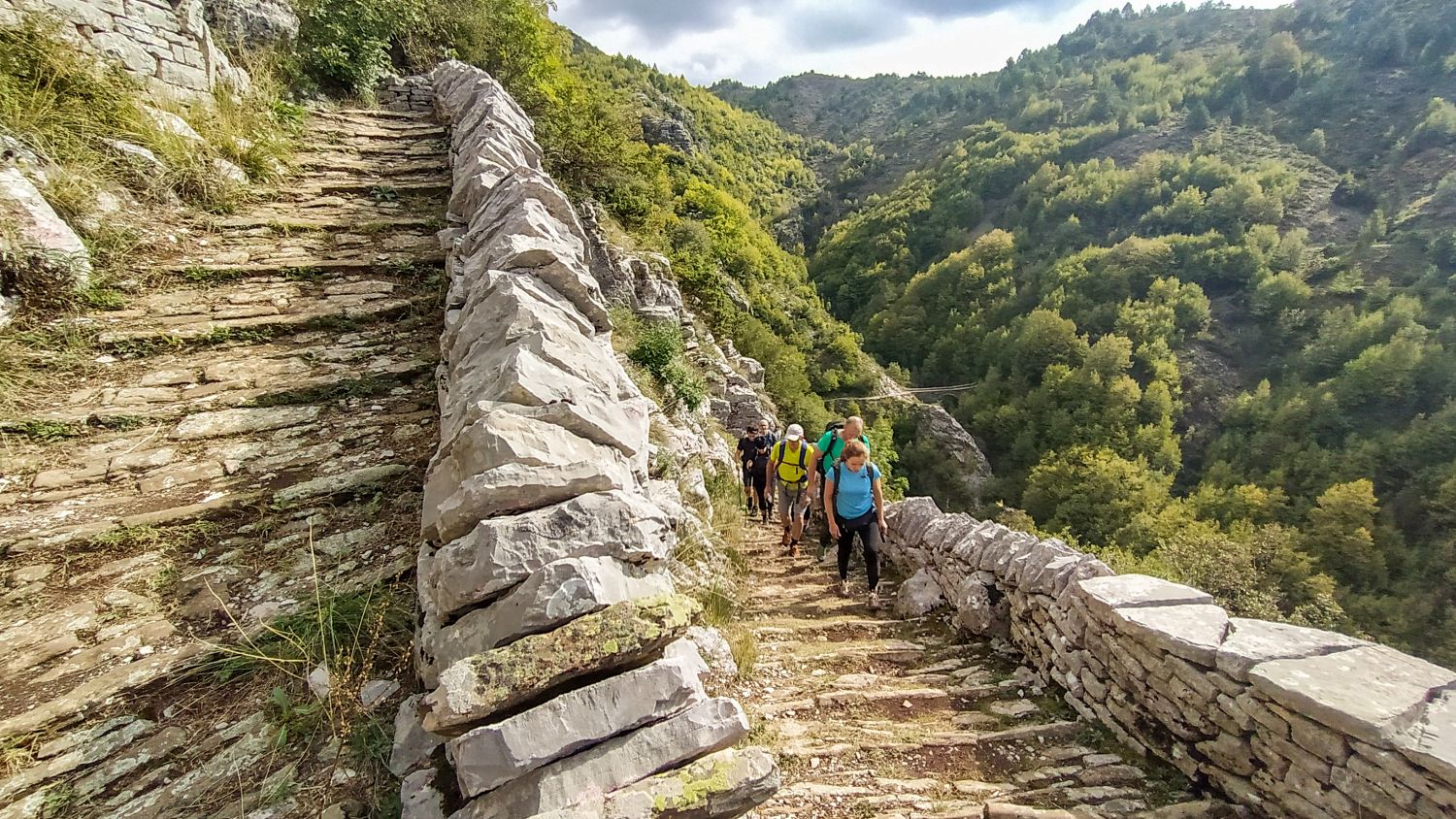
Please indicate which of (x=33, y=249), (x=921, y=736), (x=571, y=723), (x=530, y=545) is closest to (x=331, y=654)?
(x=530, y=545)

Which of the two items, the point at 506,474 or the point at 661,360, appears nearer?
the point at 506,474

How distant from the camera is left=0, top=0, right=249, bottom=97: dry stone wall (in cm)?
529

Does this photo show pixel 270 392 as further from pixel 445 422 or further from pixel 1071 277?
pixel 1071 277

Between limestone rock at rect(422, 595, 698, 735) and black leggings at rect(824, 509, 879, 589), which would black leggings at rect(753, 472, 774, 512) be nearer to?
black leggings at rect(824, 509, 879, 589)

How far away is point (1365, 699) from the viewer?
8.53 ft

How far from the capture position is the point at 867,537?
16.8ft

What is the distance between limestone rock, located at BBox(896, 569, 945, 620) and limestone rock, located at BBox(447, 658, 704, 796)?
373 centimetres

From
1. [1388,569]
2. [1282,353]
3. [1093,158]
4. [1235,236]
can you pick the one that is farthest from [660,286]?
[1093,158]

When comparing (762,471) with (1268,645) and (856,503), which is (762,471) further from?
(1268,645)

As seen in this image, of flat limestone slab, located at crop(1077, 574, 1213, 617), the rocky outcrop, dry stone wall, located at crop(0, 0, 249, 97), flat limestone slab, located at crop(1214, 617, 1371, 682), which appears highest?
the rocky outcrop

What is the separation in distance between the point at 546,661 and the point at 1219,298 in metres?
81.2

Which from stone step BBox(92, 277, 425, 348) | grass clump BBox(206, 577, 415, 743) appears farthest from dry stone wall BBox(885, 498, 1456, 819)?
stone step BBox(92, 277, 425, 348)

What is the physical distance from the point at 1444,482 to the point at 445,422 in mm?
58413

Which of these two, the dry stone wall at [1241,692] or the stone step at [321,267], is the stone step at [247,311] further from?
the dry stone wall at [1241,692]
